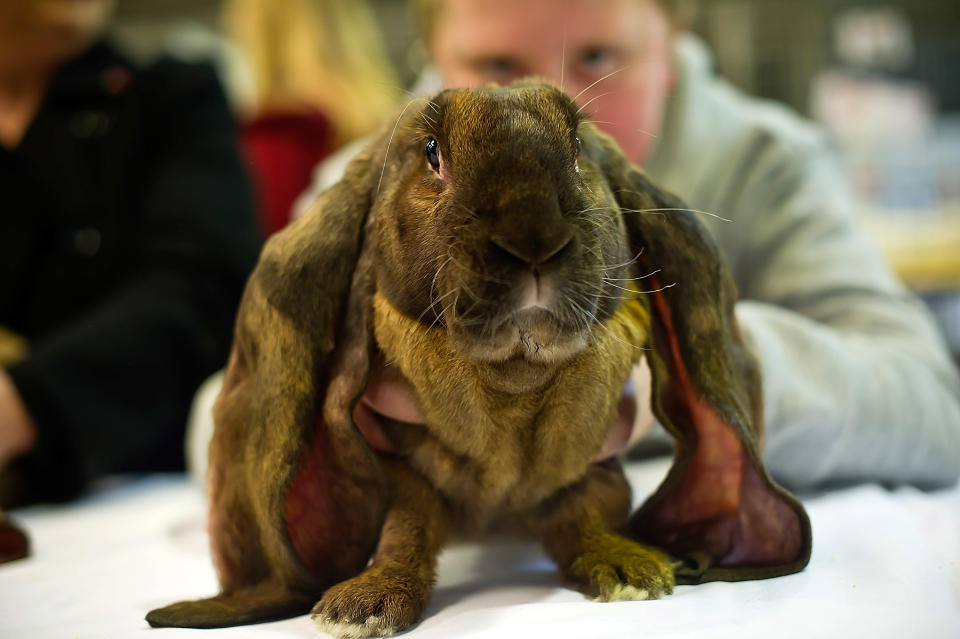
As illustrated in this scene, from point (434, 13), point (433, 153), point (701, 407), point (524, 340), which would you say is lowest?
point (701, 407)

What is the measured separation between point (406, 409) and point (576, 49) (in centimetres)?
56

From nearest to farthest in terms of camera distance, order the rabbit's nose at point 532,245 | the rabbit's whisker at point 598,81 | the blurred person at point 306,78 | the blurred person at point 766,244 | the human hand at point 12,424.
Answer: the rabbit's nose at point 532,245 → the rabbit's whisker at point 598,81 → the blurred person at point 766,244 → the human hand at point 12,424 → the blurred person at point 306,78

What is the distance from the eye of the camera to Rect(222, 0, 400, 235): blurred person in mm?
2465

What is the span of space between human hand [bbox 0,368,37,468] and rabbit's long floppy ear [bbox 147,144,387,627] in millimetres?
866

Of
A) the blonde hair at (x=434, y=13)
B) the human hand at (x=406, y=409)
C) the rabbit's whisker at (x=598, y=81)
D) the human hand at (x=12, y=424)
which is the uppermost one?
the blonde hair at (x=434, y=13)

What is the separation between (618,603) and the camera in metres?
0.85

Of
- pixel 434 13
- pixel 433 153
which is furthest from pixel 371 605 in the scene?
pixel 434 13

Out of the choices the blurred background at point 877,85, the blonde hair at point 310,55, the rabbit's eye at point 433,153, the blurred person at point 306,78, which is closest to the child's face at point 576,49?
the rabbit's eye at point 433,153

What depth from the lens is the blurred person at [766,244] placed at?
1140mm

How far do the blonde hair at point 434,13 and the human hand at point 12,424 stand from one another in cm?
96

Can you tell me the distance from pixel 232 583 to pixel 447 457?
0.82 ft

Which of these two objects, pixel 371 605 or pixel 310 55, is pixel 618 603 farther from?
pixel 310 55

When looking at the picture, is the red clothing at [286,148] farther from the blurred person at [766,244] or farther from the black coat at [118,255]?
the blurred person at [766,244]

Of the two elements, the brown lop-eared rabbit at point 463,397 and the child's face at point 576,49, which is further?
the child's face at point 576,49
